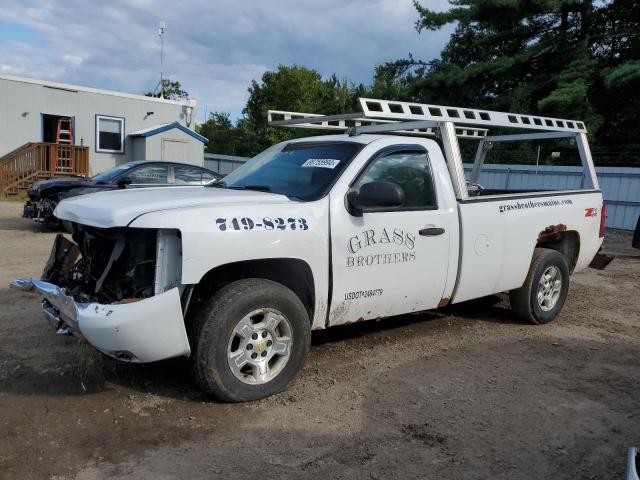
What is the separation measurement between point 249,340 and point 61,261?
174 centimetres

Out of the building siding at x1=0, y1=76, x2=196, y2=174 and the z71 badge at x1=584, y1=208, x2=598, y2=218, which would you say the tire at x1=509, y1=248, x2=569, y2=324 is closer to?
the z71 badge at x1=584, y1=208, x2=598, y2=218

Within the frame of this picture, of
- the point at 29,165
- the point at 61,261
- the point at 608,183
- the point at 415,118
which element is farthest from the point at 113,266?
the point at 29,165

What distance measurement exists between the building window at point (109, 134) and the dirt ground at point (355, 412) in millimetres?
18012

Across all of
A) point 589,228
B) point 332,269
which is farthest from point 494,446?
point 589,228

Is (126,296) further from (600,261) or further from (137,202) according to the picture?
(600,261)

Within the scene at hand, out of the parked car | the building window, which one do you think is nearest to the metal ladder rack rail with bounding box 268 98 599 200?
the parked car

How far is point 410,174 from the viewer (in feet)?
16.2

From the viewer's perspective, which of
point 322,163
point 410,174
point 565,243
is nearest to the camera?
point 322,163

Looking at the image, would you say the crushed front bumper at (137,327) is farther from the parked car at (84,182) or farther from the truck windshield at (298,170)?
the parked car at (84,182)

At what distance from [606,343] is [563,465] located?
9.12 feet

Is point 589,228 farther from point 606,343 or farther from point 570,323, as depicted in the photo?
point 606,343

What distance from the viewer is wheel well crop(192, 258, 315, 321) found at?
3986 millimetres

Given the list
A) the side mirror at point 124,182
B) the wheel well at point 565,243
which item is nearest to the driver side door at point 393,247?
the wheel well at point 565,243

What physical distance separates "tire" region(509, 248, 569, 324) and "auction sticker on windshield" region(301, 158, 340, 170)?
104 inches
